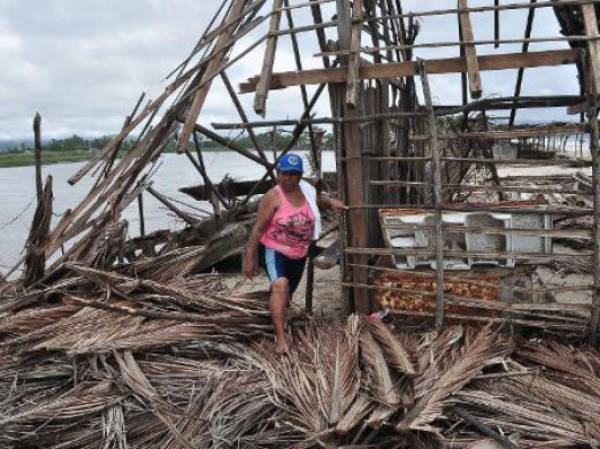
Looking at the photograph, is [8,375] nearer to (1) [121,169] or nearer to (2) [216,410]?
(2) [216,410]

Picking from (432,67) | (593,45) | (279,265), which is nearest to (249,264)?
(279,265)

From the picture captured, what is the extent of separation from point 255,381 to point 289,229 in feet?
3.68

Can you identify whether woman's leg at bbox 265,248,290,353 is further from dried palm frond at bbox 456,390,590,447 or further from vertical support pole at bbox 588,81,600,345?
vertical support pole at bbox 588,81,600,345

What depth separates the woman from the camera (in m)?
4.52

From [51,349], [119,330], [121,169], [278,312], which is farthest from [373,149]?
[51,349]

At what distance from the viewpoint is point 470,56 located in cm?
427

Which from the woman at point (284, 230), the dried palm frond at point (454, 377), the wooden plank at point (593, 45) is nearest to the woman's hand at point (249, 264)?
the woman at point (284, 230)

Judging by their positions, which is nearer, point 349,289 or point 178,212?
point 349,289

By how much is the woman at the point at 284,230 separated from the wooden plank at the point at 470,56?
4.19 feet

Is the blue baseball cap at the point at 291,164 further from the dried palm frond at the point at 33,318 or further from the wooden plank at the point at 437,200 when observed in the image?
the dried palm frond at the point at 33,318

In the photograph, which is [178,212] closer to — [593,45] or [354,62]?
[354,62]

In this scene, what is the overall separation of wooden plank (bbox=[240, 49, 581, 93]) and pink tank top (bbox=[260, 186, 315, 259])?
85 centimetres

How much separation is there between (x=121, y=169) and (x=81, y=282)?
106 centimetres

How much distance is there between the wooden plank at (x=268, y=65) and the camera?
455 centimetres
